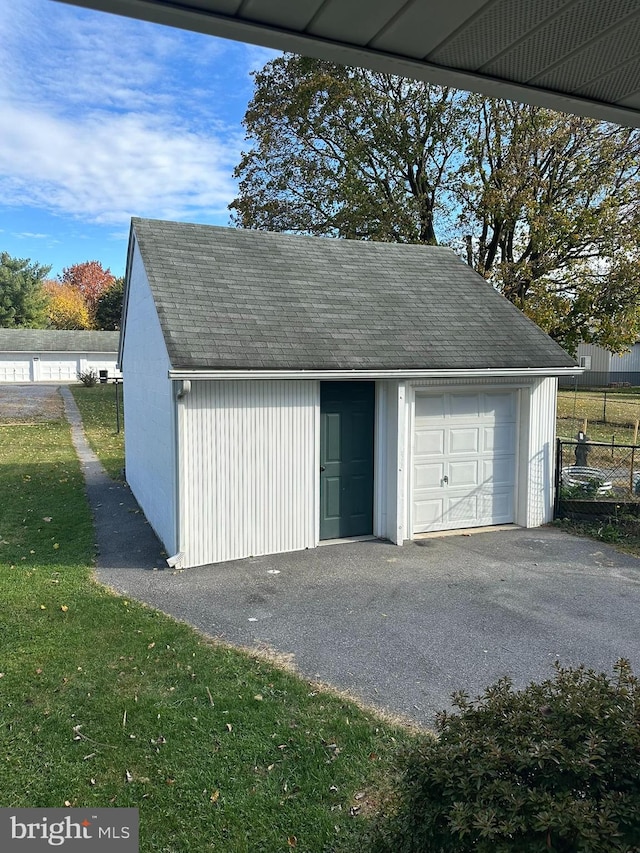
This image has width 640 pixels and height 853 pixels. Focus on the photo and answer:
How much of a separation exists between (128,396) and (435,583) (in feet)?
27.9

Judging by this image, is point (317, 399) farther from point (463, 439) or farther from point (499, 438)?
point (499, 438)

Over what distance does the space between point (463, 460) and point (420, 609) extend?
3.77m

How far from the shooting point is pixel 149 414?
1005 centimetres

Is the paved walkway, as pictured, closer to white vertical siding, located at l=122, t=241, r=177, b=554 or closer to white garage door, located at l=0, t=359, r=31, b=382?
white vertical siding, located at l=122, t=241, r=177, b=554

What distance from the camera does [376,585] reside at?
7.33m

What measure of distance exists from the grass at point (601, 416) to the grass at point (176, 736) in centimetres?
1482

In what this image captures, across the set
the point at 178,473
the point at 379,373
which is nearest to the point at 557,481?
the point at 379,373

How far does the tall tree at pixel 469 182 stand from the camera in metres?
18.3

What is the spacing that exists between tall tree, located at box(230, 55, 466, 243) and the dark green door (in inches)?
494

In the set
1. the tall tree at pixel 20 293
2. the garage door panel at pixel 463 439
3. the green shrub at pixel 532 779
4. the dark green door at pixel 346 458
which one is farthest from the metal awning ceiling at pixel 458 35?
the tall tree at pixel 20 293

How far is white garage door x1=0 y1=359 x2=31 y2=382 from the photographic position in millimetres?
47125

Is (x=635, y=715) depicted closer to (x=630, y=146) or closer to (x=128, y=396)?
(x=128, y=396)

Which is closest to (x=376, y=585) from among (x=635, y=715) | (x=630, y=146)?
(x=635, y=715)

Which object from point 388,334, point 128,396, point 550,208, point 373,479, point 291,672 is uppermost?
point 550,208
